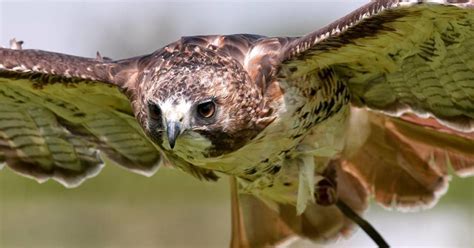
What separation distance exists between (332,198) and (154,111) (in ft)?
7.66

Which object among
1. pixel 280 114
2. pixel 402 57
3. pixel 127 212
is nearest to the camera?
pixel 280 114

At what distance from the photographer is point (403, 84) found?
10305 mm

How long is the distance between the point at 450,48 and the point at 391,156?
1823mm

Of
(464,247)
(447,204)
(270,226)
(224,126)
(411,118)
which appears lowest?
(447,204)

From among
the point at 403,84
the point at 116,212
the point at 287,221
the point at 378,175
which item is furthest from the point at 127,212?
the point at 403,84

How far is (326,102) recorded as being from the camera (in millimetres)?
10086

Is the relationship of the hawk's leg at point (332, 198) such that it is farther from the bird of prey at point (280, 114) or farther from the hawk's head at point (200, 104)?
the hawk's head at point (200, 104)

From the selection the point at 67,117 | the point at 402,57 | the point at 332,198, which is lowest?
the point at 332,198

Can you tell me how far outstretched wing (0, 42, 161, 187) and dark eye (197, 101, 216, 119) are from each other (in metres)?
0.84

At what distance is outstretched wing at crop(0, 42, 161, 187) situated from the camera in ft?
33.6

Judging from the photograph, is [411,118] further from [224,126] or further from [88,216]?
[88,216]

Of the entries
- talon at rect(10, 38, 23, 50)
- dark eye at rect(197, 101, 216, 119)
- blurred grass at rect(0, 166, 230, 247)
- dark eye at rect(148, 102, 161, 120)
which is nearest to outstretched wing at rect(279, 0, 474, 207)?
dark eye at rect(197, 101, 216, 119)

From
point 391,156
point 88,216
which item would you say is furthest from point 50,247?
point 391,156

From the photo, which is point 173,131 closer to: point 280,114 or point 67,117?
point 280,114
